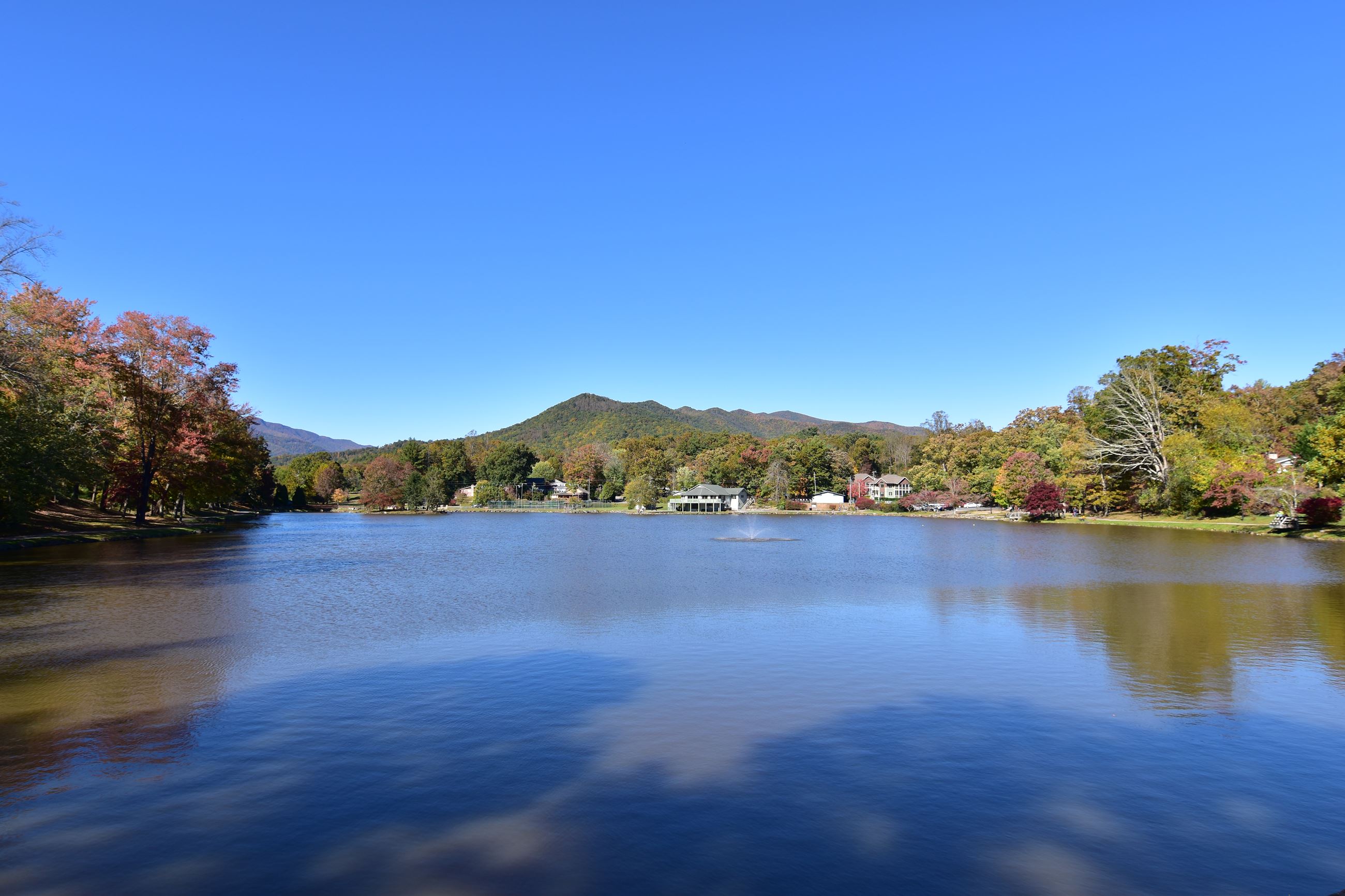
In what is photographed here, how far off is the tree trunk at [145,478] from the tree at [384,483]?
6158 cm

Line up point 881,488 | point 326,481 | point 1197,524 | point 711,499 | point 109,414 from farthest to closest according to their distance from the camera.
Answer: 1. point 326,481
2. point 881,488
3. point 711,499
4. point 1197,524
5. point 109,414

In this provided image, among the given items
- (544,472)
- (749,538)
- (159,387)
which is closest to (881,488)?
(544,472)

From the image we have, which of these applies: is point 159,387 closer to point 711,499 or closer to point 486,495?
point 711,499

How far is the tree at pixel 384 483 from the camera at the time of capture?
348 ft

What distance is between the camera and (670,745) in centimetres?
832

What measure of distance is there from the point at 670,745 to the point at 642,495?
9921 centimetres

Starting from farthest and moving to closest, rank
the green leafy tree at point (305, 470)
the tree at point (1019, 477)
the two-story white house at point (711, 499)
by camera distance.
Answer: the green leafy tree at point (305, 470) < the two-story white house at point (711, 499) < the tree at point (1019, 477)

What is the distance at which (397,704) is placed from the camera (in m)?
9.80

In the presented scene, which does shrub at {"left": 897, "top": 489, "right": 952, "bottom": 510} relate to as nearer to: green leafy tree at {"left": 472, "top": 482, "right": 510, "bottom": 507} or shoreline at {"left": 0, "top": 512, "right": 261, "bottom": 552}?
green leafy tree at {"left": 472, "top": 482, "right": 510, "bottom": 507}

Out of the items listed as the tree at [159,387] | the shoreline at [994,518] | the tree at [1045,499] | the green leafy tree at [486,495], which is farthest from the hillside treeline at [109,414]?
the tree at [1045,499]

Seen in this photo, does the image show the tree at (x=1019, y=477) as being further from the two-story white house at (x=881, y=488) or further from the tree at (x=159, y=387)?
the tree at (x=159, y=387)

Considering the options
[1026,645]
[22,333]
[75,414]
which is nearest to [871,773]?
[1026,645]

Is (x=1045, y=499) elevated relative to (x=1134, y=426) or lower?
lower

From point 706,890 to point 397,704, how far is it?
5.98 m
